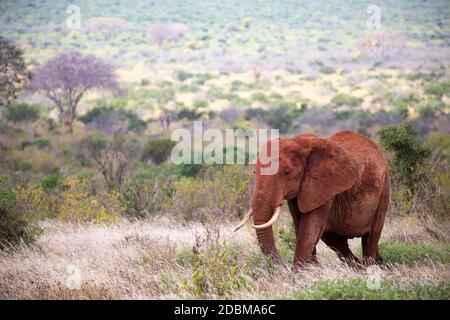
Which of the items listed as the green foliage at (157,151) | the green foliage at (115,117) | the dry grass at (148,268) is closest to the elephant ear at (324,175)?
the dry grass at (148,268)

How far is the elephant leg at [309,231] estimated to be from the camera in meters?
8.48

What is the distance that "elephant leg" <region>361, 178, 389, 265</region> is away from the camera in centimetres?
953

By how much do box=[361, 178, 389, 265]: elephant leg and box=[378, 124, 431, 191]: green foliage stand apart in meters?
4.35

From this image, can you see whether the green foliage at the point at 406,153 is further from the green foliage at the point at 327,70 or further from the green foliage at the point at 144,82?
the green foliage at the point at 327,70

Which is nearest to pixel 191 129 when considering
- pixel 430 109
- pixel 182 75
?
pixel 430 109

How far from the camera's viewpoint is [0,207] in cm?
1108

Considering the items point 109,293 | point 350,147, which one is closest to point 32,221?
point 109,293

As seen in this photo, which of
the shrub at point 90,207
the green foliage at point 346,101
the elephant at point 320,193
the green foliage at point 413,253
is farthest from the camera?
the green foliage at point 346,101

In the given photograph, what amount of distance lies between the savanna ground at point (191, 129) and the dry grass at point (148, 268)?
0.11 feet

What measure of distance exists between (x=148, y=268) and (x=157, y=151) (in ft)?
58.0

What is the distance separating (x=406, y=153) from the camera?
1412 centimetres

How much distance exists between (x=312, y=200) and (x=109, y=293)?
2.65 m

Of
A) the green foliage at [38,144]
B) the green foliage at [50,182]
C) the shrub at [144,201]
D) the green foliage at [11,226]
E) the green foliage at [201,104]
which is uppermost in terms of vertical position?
the green foliage at [11,226]

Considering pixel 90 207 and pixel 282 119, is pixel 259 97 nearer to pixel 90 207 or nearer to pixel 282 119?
pixel 282 119
